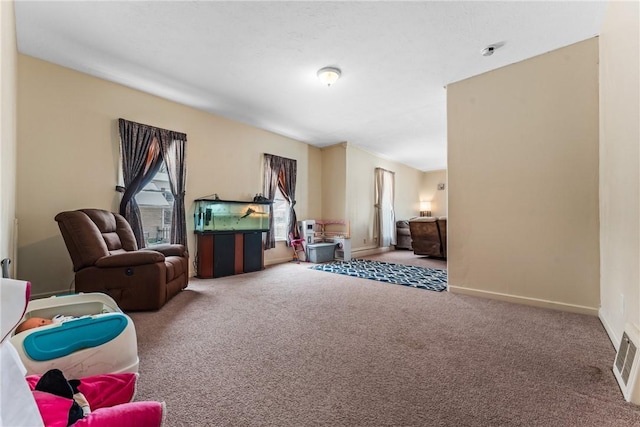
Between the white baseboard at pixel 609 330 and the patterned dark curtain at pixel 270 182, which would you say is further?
the patterned dark curtain at pixel 270 182

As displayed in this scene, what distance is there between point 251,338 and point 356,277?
2285 millimetres

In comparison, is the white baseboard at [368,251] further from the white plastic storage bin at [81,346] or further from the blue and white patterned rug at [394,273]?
the white plastic storage bin at [81,346]

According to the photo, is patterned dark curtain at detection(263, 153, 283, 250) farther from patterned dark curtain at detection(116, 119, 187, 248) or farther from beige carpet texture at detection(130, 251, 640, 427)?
beige carpet texture at detection(130, 251, 640, 427)

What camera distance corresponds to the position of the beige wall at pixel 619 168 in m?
1.58

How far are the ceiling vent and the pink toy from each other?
2.03 meters

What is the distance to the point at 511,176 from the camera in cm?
281

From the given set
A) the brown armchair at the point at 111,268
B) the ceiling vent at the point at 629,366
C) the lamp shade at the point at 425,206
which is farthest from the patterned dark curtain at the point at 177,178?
the lamp shade at the point at 425,206

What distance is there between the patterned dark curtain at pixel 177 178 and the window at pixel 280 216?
1773mm

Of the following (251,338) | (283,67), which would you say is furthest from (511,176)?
(251,338)

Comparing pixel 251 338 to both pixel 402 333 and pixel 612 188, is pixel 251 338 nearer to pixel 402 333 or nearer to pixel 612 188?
pixel 402 333

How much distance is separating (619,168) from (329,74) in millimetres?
2579

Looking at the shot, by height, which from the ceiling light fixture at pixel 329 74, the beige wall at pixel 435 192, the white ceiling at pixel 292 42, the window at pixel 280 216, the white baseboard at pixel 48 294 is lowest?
the white baseboard at pixel 48 294

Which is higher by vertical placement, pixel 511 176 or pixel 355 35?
pixel 355 35

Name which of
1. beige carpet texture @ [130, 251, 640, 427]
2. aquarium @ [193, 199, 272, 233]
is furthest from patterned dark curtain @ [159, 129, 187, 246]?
beige carpet texture @ [130, 251, 640, 427]
